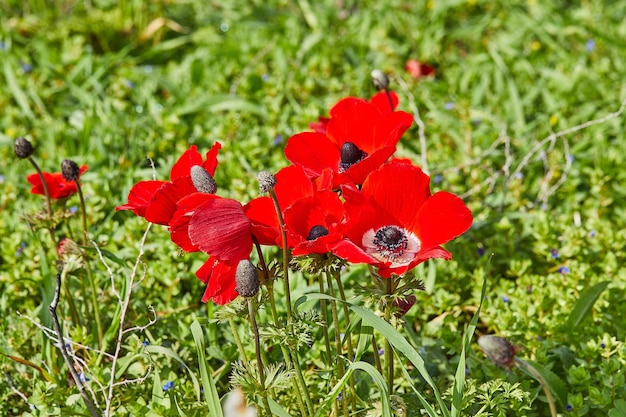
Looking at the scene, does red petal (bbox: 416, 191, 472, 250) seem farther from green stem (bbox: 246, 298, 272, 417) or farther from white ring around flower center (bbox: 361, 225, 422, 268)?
green stem (bbox: 246, 298, 272, 417)

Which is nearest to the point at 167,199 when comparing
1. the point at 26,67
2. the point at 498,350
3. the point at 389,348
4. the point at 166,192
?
the point at 166,192

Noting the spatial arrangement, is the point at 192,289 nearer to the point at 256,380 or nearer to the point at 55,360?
the point at 55,360

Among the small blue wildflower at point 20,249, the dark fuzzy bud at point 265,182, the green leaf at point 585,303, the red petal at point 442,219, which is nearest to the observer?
the dark fuzzy bud at point 265,182

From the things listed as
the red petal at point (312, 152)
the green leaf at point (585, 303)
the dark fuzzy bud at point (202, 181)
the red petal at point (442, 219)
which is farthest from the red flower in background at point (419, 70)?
the dark fuzzy bud at point (202, 181)

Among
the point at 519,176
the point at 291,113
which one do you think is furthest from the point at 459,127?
the point at 291,113

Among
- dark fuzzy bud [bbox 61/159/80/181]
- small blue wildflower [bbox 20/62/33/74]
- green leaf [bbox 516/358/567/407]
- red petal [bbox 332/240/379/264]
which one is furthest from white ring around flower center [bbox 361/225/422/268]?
small blue wildflower [bbox 20/62/33/74]

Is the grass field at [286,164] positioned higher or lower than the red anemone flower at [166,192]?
lower

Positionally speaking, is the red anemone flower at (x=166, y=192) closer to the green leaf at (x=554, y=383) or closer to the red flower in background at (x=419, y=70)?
the green leaf at (x=554, y=383)
